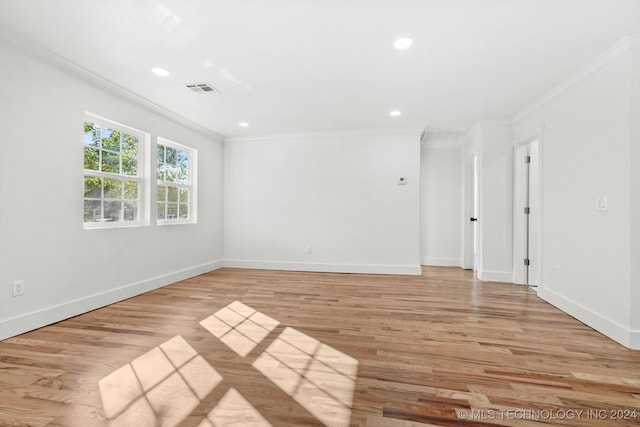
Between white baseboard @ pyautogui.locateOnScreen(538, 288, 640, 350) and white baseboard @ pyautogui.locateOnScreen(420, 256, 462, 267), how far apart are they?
7.88ft

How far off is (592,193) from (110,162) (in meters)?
5.22

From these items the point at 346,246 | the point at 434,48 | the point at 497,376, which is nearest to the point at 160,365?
the point at 497,376

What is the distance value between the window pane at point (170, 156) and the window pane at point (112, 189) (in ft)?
3.30

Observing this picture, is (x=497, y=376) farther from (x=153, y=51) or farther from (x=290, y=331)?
(x=153, y=51)

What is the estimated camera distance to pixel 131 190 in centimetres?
394

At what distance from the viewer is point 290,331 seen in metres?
2.74

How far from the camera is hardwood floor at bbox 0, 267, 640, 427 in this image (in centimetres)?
160

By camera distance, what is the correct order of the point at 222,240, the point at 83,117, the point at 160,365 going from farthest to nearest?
the point at 222,240, the point at 83,117, the point at 160,365

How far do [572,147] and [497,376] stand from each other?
8.84 ft

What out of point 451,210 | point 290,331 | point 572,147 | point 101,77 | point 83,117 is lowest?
point 290,331

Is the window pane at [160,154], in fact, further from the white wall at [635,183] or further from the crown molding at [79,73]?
the white wall at [635,183]

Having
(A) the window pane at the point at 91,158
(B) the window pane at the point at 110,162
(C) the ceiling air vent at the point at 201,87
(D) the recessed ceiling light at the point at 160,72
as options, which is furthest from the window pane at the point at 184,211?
(D) the recessed ceiling light at the point at 160,72

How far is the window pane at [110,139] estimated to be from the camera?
3.56 meters

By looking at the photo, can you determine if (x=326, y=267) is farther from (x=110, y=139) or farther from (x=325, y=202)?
(x=110, y=139)
